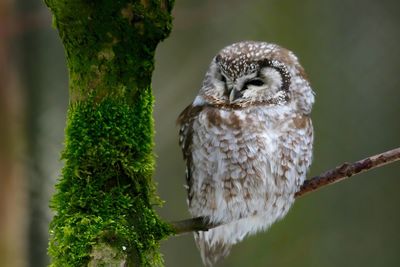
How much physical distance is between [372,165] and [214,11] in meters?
3.05

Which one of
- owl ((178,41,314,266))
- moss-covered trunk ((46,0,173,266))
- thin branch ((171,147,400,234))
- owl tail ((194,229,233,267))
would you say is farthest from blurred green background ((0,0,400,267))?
moss-covered trunk ((46,0,173,266))

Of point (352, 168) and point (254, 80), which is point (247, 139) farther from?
point (352, 168)

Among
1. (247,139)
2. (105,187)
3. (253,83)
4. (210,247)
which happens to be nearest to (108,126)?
(105,187)

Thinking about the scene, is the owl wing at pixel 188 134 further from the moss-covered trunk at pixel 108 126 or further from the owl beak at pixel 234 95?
the moss-covered trunk at pixel 108 126

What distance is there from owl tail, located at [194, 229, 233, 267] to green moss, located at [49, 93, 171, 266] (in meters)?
1.21

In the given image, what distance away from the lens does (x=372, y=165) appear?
2.57 meters

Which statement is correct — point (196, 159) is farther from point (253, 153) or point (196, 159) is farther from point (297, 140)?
point (297, 140)

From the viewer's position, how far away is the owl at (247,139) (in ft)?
9.63

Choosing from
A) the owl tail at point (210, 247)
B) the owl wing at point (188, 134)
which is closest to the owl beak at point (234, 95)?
the owl wing at point (188, 134)

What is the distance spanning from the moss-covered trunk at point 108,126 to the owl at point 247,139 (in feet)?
2.82

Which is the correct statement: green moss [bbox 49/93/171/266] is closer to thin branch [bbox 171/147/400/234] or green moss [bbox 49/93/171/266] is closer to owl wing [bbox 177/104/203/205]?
thin branch [bbox 171/147/400/234]

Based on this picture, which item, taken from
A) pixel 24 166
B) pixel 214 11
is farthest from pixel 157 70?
pixel 24 166

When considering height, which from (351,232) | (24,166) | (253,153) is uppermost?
(24,166)

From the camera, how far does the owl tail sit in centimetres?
331
